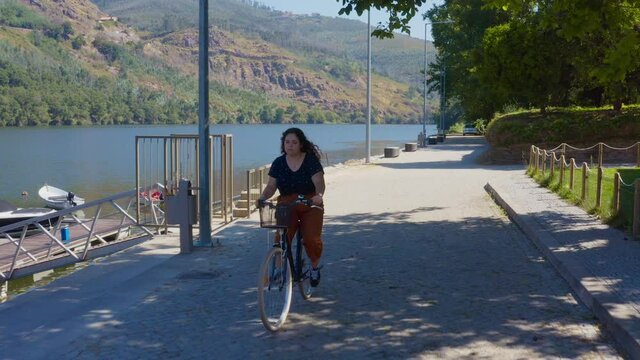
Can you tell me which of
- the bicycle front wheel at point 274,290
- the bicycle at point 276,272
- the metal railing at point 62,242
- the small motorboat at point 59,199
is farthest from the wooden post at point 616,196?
the small motorboat at point 59,199

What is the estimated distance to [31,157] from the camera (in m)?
73.5

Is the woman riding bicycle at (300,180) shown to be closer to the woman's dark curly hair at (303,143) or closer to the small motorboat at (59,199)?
the woman's dark curly hair at (303,143)

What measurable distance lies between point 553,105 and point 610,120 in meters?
6.22

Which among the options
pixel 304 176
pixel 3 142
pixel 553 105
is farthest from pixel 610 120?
pixel 3 142

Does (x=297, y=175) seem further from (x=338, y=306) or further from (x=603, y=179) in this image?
(x=603, y=179)

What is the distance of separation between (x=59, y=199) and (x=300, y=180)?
26247 millimetres

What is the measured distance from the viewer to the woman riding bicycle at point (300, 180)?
668 centimetres

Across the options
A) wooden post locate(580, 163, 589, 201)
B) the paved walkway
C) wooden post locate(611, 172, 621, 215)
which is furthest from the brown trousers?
wooden post locate(580, 163, 589, 201)

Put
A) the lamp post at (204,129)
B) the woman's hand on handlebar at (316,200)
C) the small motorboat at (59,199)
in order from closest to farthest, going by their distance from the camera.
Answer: the woman's hand on handlebar at (316,200) < the lamp post at (204,129) < the small motorboat at (59,199)

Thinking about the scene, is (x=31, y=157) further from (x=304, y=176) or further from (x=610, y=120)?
(x=304, y=176)

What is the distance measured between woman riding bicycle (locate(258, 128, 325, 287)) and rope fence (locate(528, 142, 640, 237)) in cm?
551

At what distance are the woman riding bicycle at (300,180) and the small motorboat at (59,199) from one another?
915 inches

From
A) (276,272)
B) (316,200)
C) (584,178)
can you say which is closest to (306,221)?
(316,200)

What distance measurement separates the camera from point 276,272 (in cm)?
621
